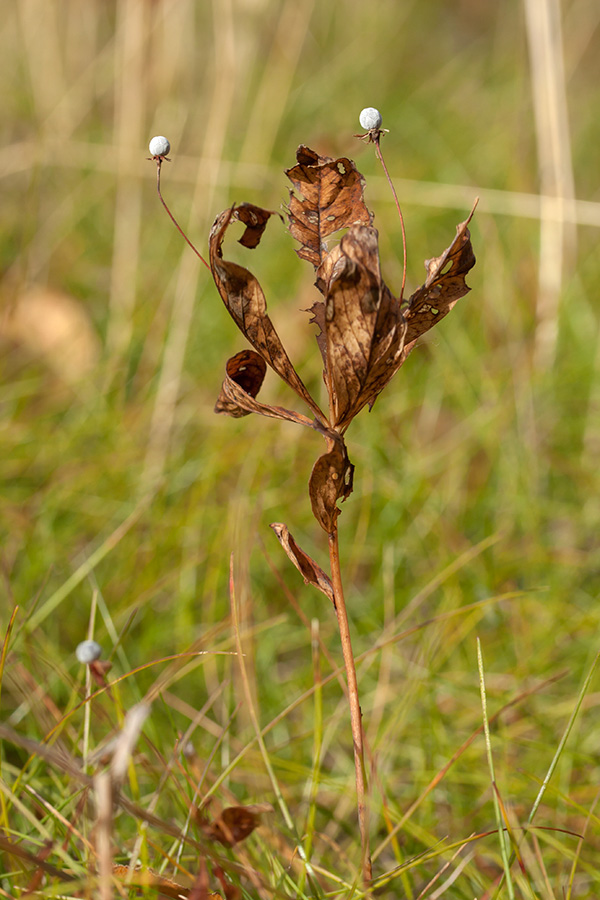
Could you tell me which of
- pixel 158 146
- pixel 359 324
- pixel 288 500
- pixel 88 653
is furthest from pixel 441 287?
pixel 288 500

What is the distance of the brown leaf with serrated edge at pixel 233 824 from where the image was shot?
0.48 m

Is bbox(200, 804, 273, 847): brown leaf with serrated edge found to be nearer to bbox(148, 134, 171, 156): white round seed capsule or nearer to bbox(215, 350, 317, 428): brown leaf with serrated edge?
bbox(215, 350, 317, 428): brown leaf with serrated edge

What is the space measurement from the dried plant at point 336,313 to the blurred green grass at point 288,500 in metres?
0.30

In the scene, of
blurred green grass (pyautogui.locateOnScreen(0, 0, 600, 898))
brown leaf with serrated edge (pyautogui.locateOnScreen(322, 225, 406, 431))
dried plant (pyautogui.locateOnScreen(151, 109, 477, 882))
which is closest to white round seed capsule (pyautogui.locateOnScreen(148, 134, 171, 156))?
dried plant (pyautogui.locateOnScreen(151, 109, 477, 882))

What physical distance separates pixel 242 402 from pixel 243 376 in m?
0.04

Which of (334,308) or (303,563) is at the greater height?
(334,308)

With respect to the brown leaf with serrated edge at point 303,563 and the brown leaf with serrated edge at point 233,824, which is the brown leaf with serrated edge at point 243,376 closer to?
the brown leaf with serrated edge at point 303,563

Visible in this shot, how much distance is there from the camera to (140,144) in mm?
1656

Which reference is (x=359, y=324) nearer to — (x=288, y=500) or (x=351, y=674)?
(x=351, y=674)

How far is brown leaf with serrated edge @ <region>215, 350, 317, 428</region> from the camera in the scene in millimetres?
458

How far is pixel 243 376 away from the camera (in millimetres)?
497

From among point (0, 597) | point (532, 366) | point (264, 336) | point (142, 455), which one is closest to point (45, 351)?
point (142, 455)

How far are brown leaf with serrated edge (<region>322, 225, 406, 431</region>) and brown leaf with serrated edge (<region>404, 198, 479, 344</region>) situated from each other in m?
0.04

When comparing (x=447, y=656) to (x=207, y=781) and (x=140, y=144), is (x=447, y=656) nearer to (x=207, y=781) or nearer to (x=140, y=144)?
(x=207, y=781)
